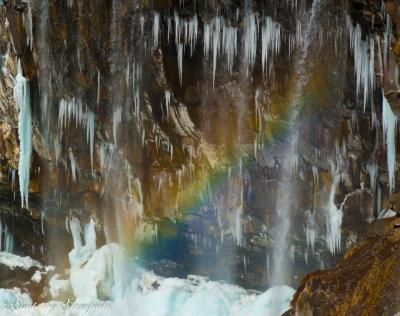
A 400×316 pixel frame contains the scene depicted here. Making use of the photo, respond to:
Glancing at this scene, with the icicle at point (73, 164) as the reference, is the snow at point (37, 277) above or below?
below

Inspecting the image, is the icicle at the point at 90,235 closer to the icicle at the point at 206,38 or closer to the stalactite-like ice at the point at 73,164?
the stalactite-like ice at the point at 73,164

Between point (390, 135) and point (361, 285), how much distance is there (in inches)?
167

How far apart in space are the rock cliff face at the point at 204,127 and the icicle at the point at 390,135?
124mm

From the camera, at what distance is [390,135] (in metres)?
11.8

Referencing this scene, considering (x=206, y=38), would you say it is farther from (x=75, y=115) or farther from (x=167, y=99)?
(x=75, y=115)

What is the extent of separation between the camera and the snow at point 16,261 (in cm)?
1527

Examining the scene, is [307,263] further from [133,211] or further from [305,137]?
[133,211]

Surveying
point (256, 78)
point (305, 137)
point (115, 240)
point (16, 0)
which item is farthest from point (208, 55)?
point (115, 240)

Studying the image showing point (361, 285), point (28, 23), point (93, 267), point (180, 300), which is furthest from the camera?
point (93, 267)

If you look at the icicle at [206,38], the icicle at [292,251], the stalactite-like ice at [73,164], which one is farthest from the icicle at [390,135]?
the stalactite-like ice at [73,164]

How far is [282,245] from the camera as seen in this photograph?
14109 millimetres

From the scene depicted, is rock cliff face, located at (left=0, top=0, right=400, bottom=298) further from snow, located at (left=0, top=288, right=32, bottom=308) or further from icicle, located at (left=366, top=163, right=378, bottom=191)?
snow, located at (left=0, top=288, right=32, bottom=308)

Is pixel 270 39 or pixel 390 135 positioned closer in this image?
pixel 390 135

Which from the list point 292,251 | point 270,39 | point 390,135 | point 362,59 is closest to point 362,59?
point 362,59
